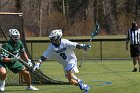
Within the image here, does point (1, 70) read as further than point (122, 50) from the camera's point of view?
No

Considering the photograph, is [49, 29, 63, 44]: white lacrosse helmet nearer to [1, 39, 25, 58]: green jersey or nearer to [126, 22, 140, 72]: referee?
[1, 39, 25, 58]: green jersey

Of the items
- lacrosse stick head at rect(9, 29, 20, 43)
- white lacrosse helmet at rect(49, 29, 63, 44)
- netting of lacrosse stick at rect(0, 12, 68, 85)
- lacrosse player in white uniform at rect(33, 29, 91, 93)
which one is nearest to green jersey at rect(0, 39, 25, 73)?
lacrosse stick head at rect(9, 29, 20, 43)

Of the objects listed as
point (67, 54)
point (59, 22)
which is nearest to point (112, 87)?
point (67, 54)

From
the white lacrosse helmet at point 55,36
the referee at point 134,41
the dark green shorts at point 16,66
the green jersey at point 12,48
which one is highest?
the white lacrosse helmet at point 55,36

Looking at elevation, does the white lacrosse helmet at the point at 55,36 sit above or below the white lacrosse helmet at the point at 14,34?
above

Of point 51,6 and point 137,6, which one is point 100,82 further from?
point 51,6

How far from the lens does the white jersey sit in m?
13.3

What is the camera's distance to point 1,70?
47.1ft

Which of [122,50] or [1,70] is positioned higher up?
[1,70]

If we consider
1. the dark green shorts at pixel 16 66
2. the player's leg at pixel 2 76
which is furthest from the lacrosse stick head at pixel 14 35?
the player's leg at pixel 2 76

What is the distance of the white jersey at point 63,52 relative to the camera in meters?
13.3

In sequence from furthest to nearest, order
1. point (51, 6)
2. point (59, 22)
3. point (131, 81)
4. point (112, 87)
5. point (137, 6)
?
point (51, 6) < point (137, 6) < point (59, 22) < point (131, 81) < point (112, 87)

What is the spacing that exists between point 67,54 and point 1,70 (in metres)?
2.00

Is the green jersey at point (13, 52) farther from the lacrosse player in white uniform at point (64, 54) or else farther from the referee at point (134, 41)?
the referee at point (134, 41)
